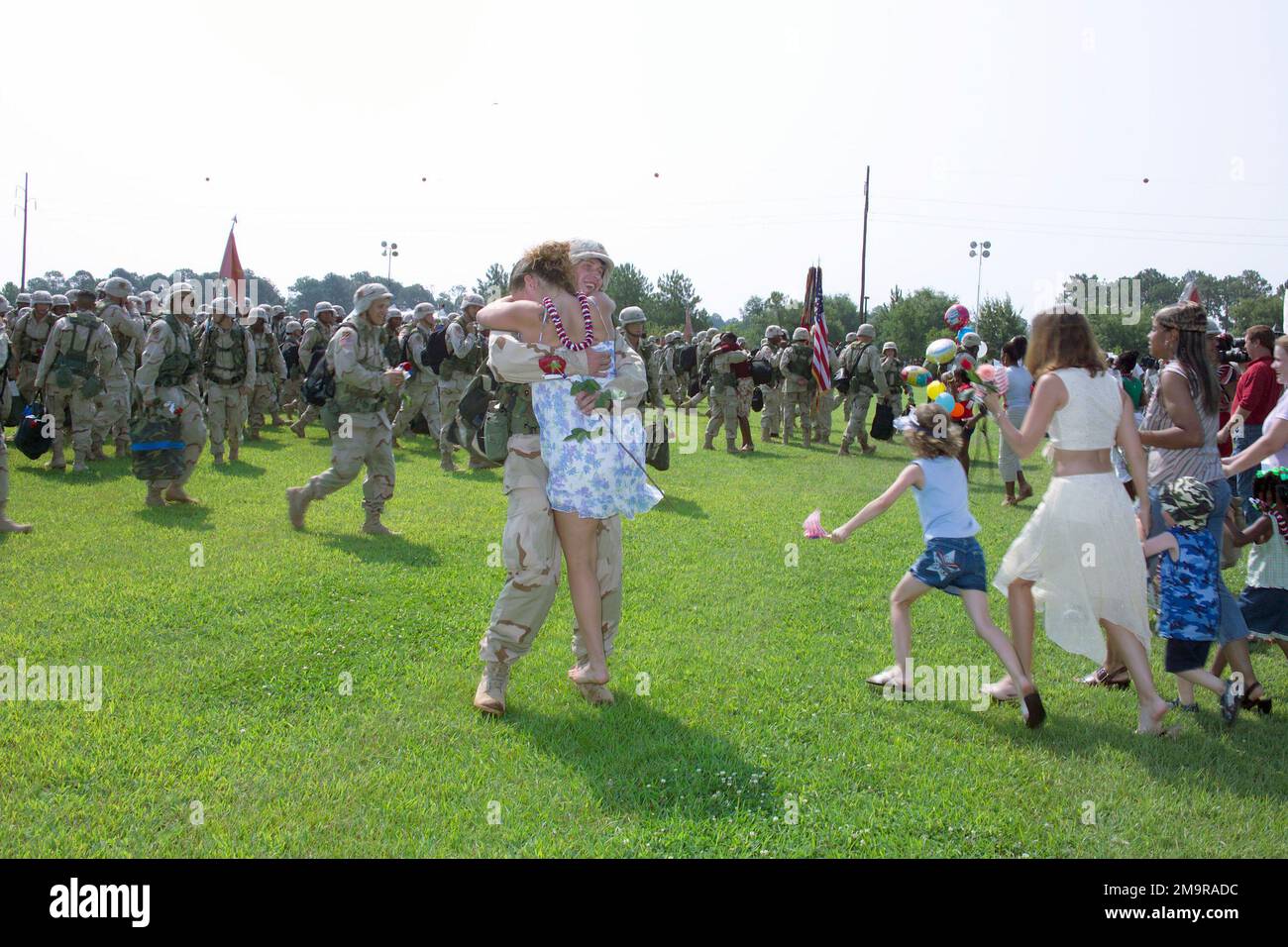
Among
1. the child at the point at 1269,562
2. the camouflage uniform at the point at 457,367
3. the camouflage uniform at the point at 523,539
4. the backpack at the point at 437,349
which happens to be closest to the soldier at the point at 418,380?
the camouflage uniform at the point at 457,367

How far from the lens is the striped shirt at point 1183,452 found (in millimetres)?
5109

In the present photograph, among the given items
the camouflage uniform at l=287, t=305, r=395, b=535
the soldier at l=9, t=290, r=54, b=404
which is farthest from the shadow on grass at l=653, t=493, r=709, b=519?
the soldier at l=9, t=290, r=54, b=404

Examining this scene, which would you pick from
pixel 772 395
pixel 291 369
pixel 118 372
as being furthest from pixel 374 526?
pixel 291 369

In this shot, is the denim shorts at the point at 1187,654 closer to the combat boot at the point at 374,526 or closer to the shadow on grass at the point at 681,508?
the shadow on grass at the point at 681,508

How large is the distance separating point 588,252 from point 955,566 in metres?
2.37

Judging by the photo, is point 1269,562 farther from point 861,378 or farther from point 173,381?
point 861,378

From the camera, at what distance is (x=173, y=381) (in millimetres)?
10328

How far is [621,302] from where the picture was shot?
67750 millimetres

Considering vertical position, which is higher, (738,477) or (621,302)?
(621,302)

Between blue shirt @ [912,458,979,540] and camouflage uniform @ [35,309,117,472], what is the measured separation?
428 inches

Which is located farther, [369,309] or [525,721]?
[369,309]
